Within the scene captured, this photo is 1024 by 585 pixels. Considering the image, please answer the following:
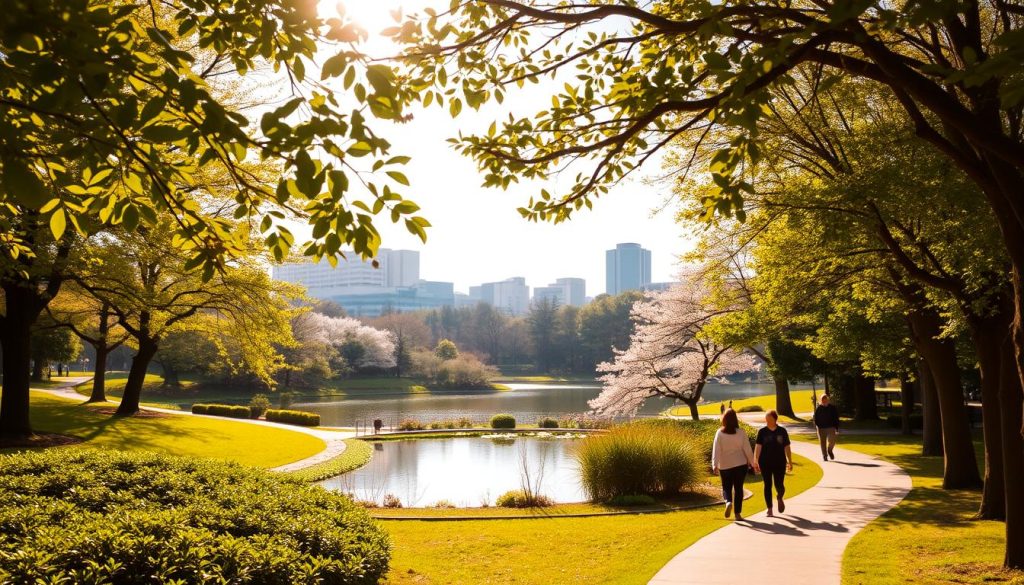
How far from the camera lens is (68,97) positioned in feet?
9.67

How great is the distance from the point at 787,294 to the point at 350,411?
3806 centimetres

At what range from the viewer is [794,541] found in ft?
29.0

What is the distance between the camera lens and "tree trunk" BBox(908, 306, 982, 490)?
13250mm

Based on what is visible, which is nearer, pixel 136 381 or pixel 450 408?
pixel 136 381

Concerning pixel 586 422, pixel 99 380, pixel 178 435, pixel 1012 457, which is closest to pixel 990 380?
pixel 1012 457

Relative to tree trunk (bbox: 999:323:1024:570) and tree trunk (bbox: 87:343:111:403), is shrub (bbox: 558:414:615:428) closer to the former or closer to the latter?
tree trunk (bbox: 87:343:111:403)

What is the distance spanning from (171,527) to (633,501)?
32.3ft

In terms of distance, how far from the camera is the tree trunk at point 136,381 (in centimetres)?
2641

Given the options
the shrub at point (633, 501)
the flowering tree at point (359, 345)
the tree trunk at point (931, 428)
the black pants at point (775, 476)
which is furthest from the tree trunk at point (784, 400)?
the flowering tree at point (359, 345)

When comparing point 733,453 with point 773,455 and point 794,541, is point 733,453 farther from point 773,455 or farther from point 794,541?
point 794,541

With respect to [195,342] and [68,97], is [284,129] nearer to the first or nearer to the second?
[68,97]

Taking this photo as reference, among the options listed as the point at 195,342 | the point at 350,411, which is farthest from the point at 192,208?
the point at 195,342

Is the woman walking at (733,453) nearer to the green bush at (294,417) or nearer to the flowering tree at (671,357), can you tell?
the flowering tree at (671,357)

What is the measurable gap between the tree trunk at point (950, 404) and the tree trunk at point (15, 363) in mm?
19909
